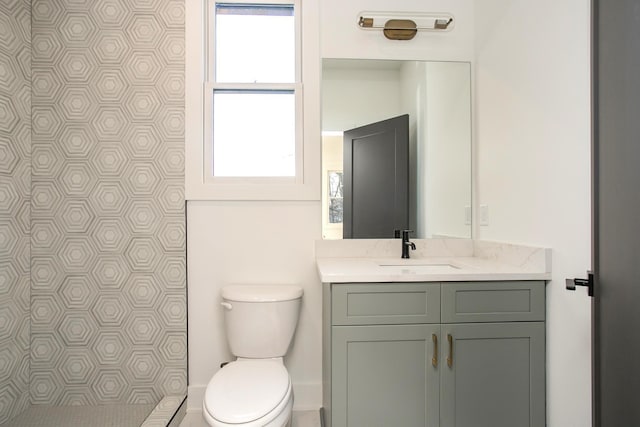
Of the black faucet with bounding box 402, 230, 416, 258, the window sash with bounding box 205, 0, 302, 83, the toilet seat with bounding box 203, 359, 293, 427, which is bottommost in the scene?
the toilet seat with bounding box 203, 359, 293, 427

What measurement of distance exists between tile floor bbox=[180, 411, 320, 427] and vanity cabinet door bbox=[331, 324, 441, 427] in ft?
1.65

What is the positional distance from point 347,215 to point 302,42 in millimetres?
1006

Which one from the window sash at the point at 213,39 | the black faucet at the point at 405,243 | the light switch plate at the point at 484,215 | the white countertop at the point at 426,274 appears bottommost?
the white countertop at the point at 426,274

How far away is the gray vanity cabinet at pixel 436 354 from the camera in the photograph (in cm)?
137

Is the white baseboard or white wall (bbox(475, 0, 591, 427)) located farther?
the white baseboard

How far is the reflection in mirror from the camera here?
1.92 meters

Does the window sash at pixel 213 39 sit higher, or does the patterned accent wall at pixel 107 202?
the window sash at pixel 213 39

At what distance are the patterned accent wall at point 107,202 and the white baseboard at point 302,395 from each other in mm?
67

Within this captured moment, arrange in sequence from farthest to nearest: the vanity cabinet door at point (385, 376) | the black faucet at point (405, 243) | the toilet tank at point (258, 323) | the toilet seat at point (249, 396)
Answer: the black faucet at point (405, 243) < the toilet tank at point (258, 323) < the vanity cabinet door at point (385, 376) < the toilet seat at point (249, 396)

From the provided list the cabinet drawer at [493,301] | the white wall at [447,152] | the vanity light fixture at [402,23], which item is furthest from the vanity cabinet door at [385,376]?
the vanity light fixture at [402,23]

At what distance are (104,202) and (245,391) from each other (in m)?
1.30

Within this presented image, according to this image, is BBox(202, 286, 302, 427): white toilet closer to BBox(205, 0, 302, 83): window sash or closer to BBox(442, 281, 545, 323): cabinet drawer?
BBox(442, 281, 545, 323): cabinet drawer

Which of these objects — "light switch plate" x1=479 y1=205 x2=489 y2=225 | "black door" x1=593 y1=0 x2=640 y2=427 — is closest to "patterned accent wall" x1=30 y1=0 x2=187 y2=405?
"light switch plate" x1=479 y1=205 x2=489 y2=225

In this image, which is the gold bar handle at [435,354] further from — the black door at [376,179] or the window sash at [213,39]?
the window sash at [213,39]
